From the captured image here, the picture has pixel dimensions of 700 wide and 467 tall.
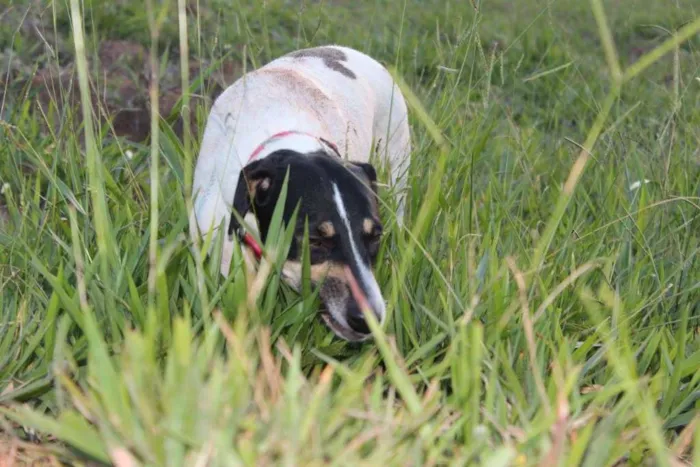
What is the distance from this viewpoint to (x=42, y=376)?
2.33 meters

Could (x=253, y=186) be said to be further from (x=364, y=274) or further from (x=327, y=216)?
(x=364, y=274)

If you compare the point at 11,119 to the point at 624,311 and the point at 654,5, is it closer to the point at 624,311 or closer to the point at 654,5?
the point at 624,311

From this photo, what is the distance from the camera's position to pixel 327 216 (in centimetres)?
283

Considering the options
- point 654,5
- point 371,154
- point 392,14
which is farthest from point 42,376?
point 654,5

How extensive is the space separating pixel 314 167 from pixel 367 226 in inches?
9.2

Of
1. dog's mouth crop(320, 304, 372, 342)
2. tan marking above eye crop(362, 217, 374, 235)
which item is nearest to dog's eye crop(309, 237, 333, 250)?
tan marking above eye crop(362, 217, 374, 235)

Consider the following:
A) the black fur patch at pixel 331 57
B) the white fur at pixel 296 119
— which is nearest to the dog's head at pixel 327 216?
the white fur at pixel 296 119

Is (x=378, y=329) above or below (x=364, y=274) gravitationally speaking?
above

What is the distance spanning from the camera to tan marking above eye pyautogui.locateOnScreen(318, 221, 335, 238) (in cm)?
280

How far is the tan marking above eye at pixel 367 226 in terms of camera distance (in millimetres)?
2850

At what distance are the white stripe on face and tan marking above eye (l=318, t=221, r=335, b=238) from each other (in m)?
0.04

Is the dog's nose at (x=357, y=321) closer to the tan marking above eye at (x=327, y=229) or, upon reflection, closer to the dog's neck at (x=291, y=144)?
the tan marking above eye at (x=327, y=229)

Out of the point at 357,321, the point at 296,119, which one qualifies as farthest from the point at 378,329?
the point at 296,119

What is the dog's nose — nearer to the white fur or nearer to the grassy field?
the grassy field
